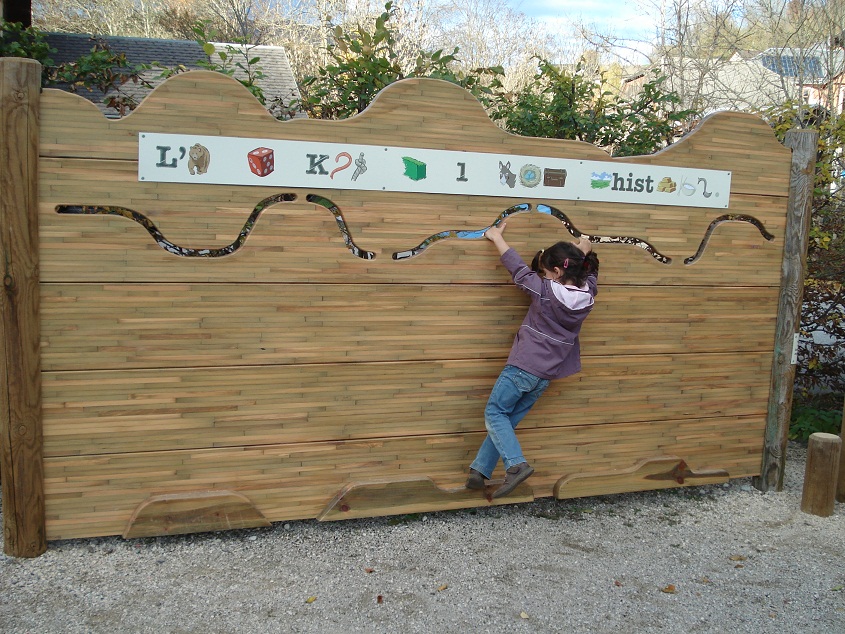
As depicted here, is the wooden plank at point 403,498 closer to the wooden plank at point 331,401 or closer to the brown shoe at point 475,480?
the brown shoe at point 475,480

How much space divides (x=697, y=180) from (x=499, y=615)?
2.78 metres

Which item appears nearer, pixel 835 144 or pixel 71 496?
pixel 71 496

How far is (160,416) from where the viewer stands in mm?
3312

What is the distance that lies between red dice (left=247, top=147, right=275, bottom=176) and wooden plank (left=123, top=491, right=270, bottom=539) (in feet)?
5.23

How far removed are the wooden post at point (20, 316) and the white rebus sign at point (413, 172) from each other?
1.60 feet

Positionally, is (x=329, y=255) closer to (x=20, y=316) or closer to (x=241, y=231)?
(x=241, y=231)

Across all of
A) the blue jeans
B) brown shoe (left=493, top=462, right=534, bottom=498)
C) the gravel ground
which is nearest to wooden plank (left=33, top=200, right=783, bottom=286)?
the blue jeans

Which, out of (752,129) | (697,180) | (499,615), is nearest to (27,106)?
(499,615)

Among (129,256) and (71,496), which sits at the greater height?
(129,256)

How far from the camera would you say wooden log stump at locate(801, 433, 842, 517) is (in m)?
4.14

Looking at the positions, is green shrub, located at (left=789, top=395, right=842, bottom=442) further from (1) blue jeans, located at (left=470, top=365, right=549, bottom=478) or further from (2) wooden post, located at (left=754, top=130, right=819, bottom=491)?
(1) blue jeans, located at (left=470, top=365, right=549, bottom=478)

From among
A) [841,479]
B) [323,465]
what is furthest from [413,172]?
[841,479]

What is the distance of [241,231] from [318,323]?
0.59 metres

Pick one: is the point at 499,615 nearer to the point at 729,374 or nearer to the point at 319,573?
the point at 319,573
